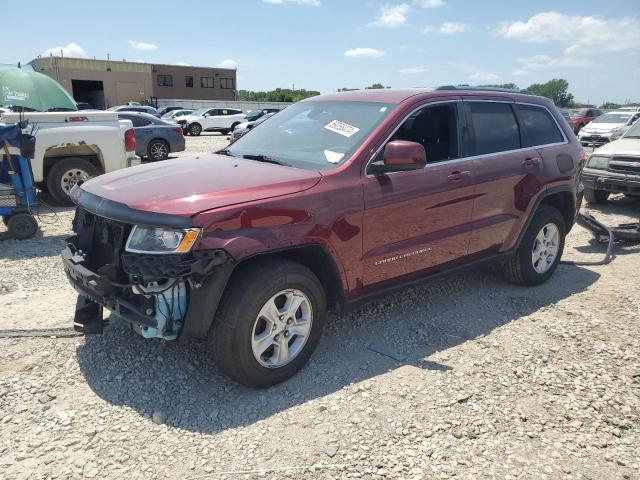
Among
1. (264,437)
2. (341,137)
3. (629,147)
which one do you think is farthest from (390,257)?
(629,147)

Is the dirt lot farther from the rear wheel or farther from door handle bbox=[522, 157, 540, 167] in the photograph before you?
the rear wheel

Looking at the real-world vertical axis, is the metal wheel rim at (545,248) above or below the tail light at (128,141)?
below

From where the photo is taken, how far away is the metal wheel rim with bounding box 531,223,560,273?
5.12 metres

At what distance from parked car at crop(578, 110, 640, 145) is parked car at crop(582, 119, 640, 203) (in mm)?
12761

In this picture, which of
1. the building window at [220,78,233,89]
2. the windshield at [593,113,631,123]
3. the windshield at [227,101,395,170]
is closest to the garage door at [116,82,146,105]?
the building window at [220,78,233,89]

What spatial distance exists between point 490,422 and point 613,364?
131 centimetres

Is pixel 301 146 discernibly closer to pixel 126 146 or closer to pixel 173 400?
pixel 173 400

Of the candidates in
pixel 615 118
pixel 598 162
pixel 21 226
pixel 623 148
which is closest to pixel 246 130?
pixel 21 226

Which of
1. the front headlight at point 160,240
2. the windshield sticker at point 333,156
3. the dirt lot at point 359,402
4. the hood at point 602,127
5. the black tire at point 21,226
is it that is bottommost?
the dirt lot at point 359,402

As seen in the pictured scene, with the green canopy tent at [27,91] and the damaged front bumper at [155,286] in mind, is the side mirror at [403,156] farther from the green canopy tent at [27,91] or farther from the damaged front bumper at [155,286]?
the green canopy tent at [27,91]

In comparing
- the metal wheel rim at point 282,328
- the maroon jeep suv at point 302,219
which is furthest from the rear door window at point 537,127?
the metal wheel rim at point 282,328

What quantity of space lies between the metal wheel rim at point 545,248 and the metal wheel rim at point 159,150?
12036 millimetres

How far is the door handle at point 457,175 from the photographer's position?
4.08 m

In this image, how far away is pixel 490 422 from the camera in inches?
119
